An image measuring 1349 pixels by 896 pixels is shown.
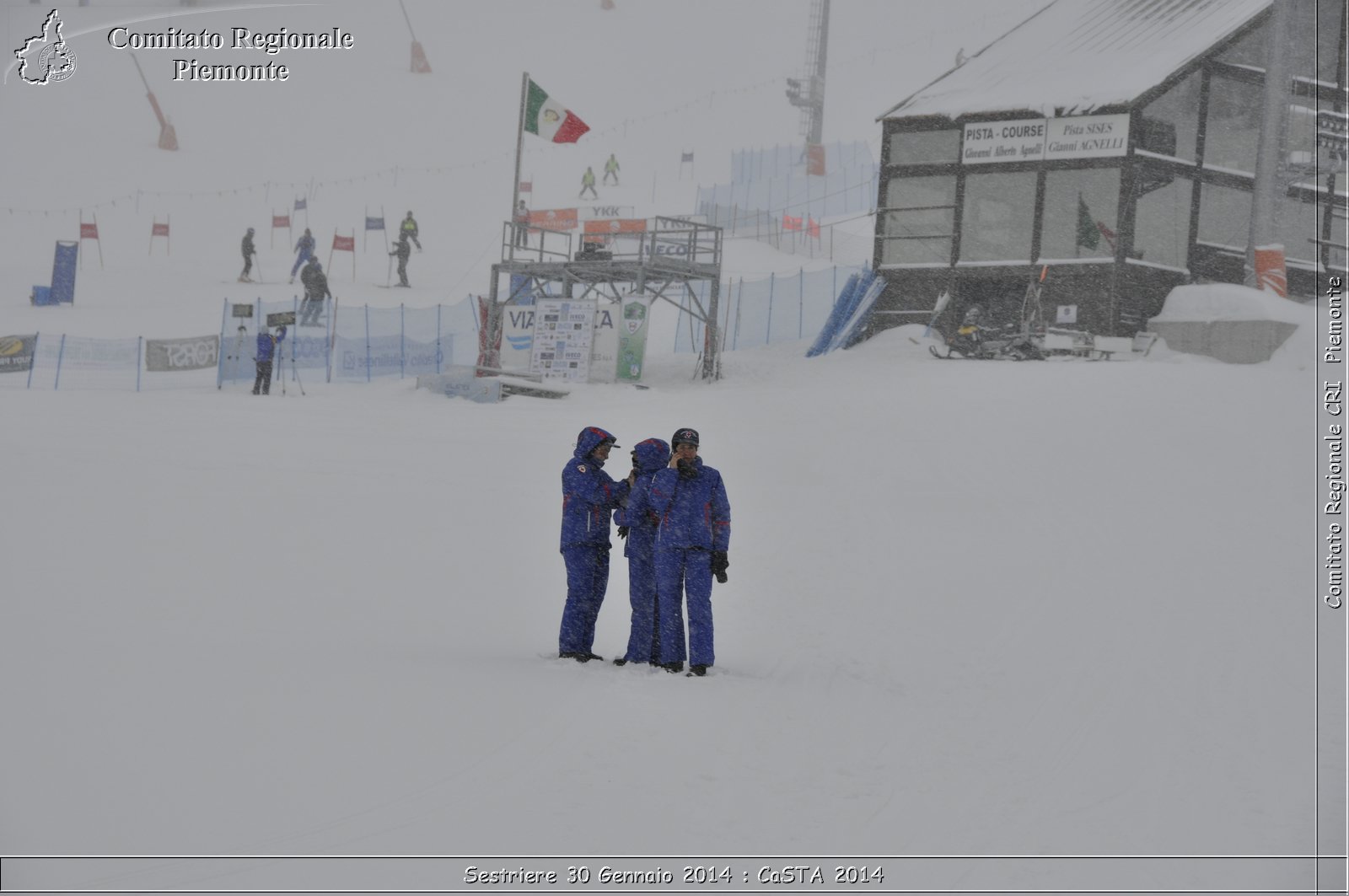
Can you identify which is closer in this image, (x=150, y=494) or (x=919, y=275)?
(x=150, y=494)

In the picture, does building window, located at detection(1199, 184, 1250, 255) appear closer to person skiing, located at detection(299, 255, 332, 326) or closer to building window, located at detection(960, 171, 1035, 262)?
building window, located at detection(960, 171, 1035, 262)

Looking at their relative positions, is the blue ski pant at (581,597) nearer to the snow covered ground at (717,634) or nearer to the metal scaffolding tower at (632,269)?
the snow covered ground at (717,634)

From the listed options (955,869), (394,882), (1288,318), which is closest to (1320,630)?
(955,869)

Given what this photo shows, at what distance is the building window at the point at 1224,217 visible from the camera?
90.3 ft

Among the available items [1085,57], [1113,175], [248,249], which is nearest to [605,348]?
[1113,175]

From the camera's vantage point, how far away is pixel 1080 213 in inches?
1058

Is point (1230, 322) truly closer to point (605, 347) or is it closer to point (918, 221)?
point (918, 221)

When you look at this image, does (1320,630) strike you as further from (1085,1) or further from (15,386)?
(1085,1)

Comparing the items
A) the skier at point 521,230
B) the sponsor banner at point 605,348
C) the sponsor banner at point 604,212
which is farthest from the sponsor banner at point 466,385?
the sponsor banner at point 604,212

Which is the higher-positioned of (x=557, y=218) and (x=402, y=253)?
(x=557, y=218)

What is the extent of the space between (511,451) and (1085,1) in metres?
22.0

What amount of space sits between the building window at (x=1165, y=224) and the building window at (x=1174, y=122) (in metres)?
0.67

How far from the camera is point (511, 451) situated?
17.7 m

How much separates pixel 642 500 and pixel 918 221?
21906 millimetres
